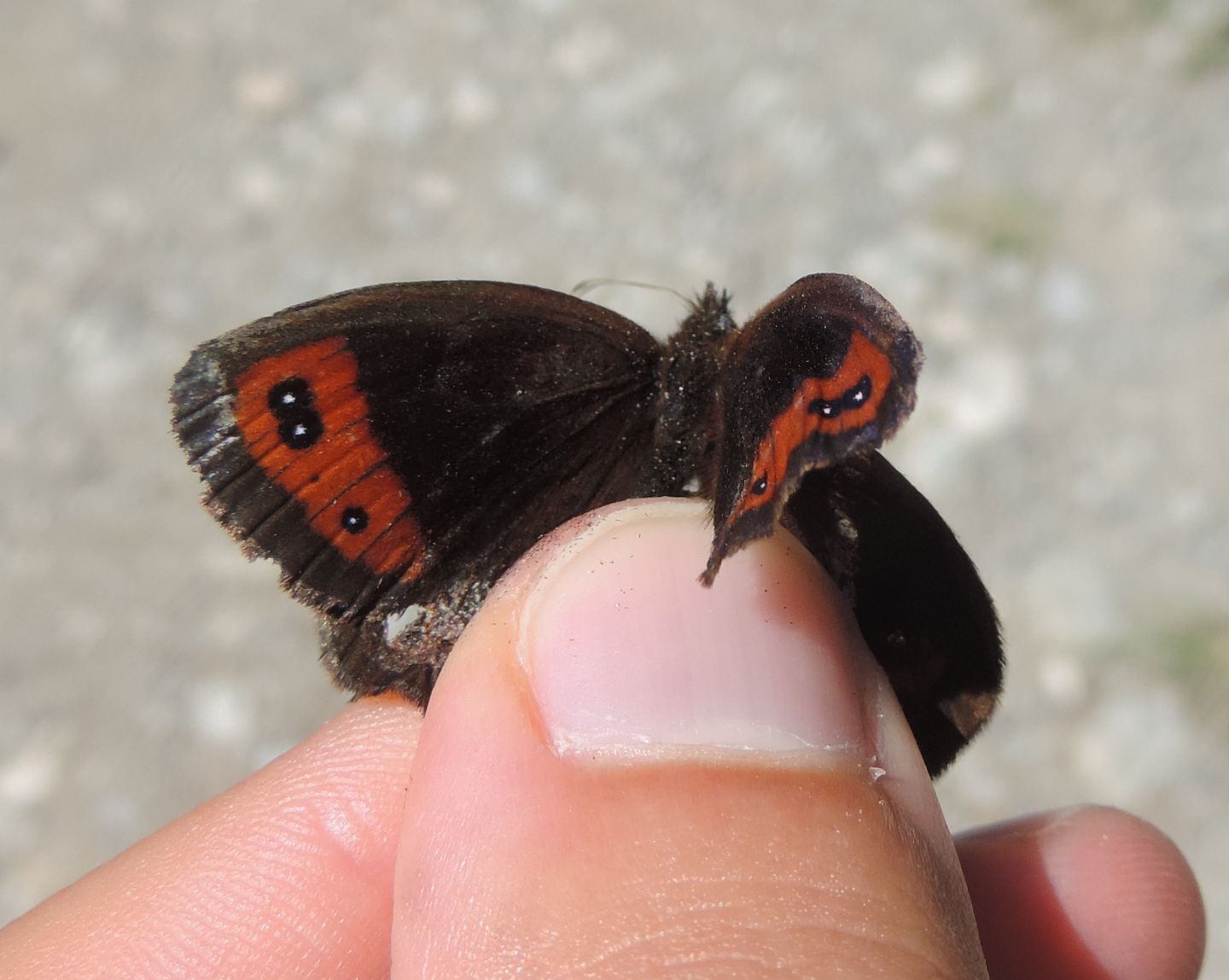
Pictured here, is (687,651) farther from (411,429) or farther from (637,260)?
(637,260)

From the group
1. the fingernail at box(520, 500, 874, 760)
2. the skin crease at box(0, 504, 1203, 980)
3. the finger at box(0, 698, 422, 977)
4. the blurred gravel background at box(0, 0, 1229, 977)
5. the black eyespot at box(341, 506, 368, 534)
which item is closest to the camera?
the skin crease at box(0, 504, 1203, 980)

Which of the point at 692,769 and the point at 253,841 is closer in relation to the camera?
the point at 692,769

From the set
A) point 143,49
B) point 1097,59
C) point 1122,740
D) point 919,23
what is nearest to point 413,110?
point 143,49

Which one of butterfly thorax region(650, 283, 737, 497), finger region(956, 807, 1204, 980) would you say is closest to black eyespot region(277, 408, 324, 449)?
butterfly thorax region(650, 283, 737, 497)

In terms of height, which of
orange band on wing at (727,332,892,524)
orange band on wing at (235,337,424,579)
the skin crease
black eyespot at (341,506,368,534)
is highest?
orange band on wing at (235,337,424,579)

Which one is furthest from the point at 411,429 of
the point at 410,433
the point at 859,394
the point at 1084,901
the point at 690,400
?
the point at 1084,901

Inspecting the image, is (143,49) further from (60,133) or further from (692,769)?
(692,769)

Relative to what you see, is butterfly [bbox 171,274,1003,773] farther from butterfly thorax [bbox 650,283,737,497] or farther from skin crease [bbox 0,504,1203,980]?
skin crease [bbox 0,504,1203,980]
